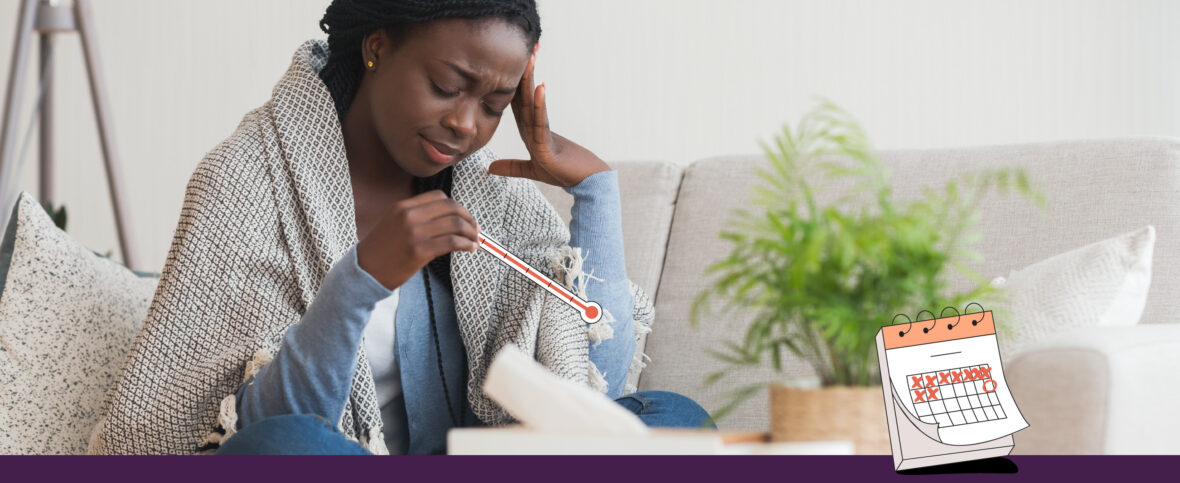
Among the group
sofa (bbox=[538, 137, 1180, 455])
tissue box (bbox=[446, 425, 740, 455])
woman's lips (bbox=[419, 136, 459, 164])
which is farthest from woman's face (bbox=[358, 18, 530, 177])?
tissue box (bbox=[446, 425, 740, 455])

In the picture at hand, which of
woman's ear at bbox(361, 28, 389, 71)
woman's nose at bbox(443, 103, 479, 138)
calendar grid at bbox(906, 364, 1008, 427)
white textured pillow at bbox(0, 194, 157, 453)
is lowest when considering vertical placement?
white textured pillow at bbox(0, 194, 157, 453)

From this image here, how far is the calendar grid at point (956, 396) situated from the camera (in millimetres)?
613

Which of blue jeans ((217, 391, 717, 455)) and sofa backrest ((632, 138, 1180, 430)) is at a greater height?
sofa backrest ((632, 138, 1180, 430))

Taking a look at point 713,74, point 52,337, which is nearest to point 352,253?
point 52,337

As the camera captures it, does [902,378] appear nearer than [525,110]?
Yes

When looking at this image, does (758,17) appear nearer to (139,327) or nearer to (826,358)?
(139,327)

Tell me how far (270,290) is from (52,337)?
0.39 m

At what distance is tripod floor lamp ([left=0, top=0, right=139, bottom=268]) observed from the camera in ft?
6.64

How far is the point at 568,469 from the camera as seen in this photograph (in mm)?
561

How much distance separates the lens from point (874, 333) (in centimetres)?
58

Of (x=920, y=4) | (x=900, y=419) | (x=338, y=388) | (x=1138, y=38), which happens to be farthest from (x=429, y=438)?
(x=1138, y=38)

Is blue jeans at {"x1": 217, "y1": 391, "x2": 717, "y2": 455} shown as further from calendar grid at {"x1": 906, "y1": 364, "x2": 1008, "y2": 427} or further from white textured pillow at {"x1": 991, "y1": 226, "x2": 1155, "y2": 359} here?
white textured pillow at {"x1": 991, "y1": 226, "x2": 1155, "y2": 359}

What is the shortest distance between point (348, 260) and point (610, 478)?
0.45m

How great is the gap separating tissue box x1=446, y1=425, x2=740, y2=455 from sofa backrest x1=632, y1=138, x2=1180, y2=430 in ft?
2.68
